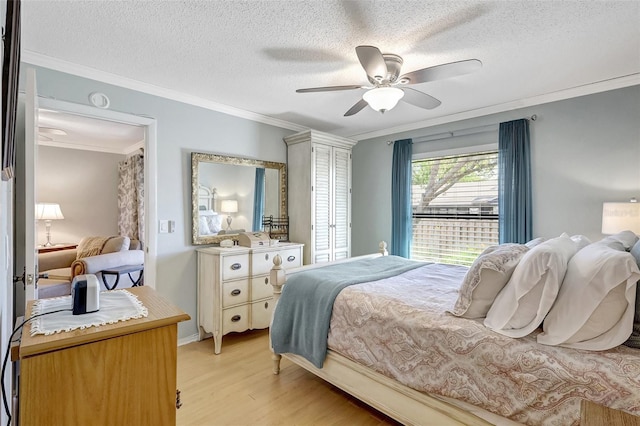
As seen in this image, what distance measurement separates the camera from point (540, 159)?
10.3 ft

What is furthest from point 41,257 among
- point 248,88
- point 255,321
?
point 248,88

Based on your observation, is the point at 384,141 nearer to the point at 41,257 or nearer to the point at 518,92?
the point at 518,92

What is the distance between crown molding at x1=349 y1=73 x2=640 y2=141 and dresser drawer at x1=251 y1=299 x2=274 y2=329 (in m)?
2.69

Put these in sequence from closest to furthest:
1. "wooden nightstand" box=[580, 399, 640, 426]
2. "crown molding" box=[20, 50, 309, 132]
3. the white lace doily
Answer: "wooden nightstand" box=[580, 399, 640, 426] < the white lace doily < "crown molding" box=[20, 50, 309, 132]

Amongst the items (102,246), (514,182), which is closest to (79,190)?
(102,246)

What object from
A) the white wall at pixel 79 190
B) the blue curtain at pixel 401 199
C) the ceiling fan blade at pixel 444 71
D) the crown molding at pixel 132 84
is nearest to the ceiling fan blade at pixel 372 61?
the ceiling fan blade at pixel 444 71

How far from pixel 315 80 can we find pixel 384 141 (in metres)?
1.86

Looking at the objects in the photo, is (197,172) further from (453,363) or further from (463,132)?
(463,132)

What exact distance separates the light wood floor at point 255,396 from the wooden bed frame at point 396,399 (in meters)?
0.20

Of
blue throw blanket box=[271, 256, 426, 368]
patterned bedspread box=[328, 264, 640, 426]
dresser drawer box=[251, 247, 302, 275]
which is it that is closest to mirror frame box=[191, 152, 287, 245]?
dresser drawer box=[251, 247, 302, 275]

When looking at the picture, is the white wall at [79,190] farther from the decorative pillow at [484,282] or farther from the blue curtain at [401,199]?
the decorative pillow at [484,282]

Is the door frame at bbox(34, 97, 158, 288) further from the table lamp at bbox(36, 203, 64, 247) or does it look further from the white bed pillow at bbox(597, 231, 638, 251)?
the white bed pillow at bbox(597, 231, 638, 251)

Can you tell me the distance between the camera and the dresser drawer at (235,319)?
308cm

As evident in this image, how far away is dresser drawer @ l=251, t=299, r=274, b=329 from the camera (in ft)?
10.9
